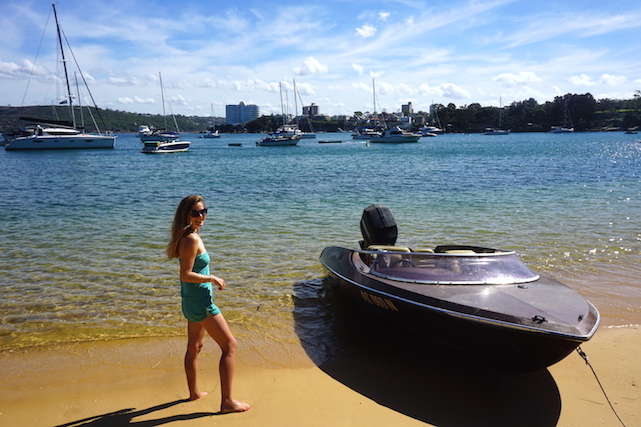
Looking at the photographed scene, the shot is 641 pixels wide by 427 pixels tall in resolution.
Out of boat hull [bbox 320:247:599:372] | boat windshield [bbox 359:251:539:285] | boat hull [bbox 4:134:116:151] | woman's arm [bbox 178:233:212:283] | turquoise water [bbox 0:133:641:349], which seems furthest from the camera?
boat hull [bbox 4:134:116:151]

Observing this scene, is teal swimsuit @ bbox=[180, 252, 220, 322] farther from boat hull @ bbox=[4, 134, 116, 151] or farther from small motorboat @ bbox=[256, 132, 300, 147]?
small motorboat @ bbox=[256, 132, 300, 147]

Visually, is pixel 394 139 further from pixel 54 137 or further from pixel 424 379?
pixel 424 379

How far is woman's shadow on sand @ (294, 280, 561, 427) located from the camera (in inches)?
177

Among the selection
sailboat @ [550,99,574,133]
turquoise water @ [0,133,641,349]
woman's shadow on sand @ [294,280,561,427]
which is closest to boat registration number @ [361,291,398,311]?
woman's shadow on sand @ [294,280,561,427]

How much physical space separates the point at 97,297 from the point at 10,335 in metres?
1.62

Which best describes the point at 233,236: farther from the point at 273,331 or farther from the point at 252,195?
the point at 252,195

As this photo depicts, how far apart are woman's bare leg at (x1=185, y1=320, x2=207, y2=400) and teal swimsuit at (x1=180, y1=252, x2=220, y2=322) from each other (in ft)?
0.61

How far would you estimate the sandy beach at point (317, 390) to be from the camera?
4.37m

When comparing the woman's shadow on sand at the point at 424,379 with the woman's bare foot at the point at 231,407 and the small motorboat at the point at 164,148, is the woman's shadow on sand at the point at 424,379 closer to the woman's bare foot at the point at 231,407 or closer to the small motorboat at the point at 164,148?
the woman's bare foot at the point at 231,407

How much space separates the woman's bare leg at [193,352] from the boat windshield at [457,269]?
273cm

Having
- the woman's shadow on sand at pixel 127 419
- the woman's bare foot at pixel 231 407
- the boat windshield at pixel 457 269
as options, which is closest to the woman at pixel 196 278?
the woman's bare foot at pixel 231 407

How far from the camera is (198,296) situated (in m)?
4.06

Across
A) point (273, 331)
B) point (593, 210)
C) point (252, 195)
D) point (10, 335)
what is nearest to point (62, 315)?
point (10, 335)

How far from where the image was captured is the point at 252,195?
22562mm
